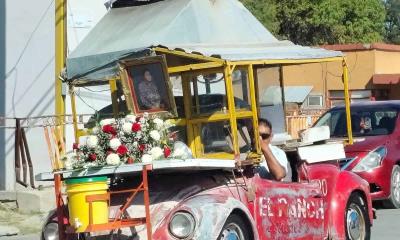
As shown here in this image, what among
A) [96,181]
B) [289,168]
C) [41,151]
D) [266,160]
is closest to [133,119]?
[96,181]

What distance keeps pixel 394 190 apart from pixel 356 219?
5017 mm

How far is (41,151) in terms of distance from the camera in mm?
15867

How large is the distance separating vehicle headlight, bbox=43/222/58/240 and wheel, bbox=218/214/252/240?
161 centimetres

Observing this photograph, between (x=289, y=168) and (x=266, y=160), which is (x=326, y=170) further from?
(x=266, y=160)

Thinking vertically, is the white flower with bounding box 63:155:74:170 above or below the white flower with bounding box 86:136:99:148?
below

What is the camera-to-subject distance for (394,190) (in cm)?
1409

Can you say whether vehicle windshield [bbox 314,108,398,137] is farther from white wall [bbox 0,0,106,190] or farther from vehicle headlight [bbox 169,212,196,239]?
vehicle headlight [bbox 169,212,196,239]

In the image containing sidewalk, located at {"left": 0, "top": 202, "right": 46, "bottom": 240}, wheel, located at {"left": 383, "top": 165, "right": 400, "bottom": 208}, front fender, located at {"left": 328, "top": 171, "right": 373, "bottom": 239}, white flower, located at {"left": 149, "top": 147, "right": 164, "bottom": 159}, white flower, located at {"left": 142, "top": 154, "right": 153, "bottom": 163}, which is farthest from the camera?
wheel, located at {"left": 383, "top": 165, "right": 400, "bottom": 208}

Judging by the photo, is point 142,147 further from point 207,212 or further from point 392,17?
point 392,17

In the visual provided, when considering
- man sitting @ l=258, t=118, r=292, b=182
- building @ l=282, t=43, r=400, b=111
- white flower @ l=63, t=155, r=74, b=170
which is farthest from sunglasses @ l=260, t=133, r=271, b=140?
building @ l=282, t=43, r=400, b=111

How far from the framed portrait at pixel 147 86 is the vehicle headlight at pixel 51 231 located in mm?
1335

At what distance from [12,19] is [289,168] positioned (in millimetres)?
8538

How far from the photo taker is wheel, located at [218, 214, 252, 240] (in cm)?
734

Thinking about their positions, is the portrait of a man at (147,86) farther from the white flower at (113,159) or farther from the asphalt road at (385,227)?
the asphalt road at (385,227)
